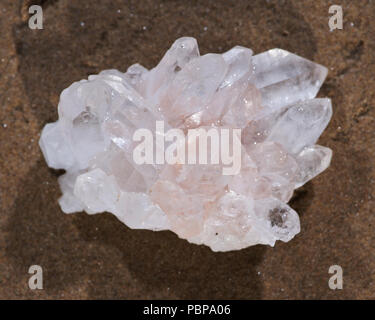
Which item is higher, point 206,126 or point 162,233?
point 206,126

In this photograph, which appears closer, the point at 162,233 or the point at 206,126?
the point at 206,126

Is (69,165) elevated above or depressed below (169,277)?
above

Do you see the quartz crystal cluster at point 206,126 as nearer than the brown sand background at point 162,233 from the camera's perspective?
Yes

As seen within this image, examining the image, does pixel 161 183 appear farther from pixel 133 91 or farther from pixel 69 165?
pixel 69 165

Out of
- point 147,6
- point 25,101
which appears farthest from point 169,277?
point 147,6
